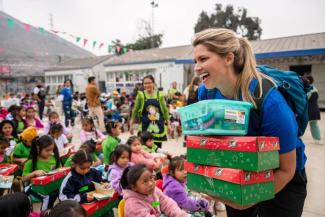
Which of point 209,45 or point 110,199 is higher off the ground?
point 209,45

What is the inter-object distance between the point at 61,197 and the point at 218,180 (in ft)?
6.68

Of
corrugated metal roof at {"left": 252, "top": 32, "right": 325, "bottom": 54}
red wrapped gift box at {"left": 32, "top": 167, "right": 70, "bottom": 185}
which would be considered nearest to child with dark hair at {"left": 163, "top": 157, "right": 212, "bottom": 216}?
red wrapped gift box at {"left": 32, "top": 167, "right": 70, "bottom": 185}

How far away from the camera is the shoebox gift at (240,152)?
3.59 ft

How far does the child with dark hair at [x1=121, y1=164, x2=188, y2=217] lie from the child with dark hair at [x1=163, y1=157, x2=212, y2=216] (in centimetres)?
22

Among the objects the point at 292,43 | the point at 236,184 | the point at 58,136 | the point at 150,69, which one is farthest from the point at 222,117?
the point at 150,69

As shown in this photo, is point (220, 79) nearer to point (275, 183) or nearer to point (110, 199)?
point (275, 183)

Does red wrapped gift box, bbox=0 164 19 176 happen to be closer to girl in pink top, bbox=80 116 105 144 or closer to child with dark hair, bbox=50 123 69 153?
child with dark hair, bbox=50 123 69 153

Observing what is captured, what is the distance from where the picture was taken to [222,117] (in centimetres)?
114

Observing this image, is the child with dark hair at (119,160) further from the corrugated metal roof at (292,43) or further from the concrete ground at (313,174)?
the corrugated metal roof at (292,43)

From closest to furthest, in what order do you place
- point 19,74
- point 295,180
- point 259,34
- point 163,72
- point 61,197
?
point 295,180, point 61,197, point 163,72, point 19,74, point 259,34

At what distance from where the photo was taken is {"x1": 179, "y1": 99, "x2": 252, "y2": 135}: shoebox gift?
1132mm

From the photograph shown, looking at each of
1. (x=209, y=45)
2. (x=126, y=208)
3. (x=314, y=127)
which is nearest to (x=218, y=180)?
(x=209, y=45)

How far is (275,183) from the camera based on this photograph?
123cm

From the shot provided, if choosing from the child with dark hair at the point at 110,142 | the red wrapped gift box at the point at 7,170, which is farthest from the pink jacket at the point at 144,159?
the red wrapped gift box at the point at 7,170
